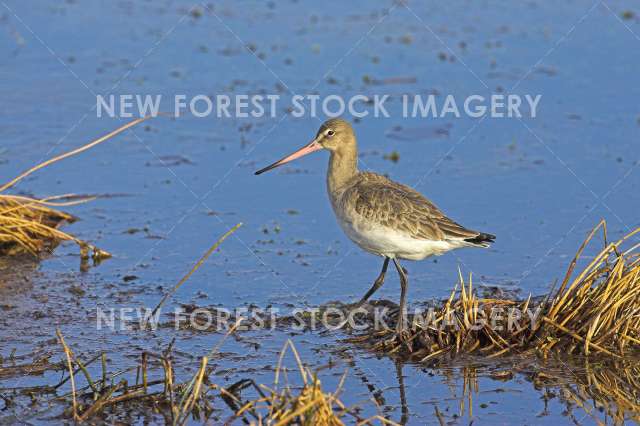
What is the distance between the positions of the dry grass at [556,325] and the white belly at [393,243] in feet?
2.11

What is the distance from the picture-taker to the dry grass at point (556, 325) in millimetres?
7316

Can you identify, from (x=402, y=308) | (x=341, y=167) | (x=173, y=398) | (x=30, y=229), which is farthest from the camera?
(x=30, y=229)

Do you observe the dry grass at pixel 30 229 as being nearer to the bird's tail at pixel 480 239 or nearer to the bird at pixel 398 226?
the bird at pixel 398 226

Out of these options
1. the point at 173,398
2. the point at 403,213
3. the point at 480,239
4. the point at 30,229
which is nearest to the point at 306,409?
the point at 173,398

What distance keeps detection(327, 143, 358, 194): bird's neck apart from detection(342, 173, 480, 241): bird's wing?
1.21ft

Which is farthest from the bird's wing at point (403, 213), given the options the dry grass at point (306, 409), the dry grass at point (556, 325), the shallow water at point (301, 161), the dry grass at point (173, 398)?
the dry grass at point (306, 409)

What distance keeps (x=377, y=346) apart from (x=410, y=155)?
406 cm

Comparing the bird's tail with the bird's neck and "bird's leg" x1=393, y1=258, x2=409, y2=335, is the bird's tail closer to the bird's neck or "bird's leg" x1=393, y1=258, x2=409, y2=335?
"bird's leg" x1=393, y1=258, x2=409, y2=335

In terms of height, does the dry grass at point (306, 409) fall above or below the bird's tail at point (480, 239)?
below

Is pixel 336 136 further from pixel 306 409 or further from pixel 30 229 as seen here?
pixel 306 409

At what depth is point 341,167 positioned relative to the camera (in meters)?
8.80

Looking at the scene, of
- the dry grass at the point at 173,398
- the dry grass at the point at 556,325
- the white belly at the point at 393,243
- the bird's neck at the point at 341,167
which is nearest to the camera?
the dry grass at the point at 173,398

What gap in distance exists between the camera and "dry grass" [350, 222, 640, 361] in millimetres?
7316

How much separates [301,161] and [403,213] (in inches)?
142
